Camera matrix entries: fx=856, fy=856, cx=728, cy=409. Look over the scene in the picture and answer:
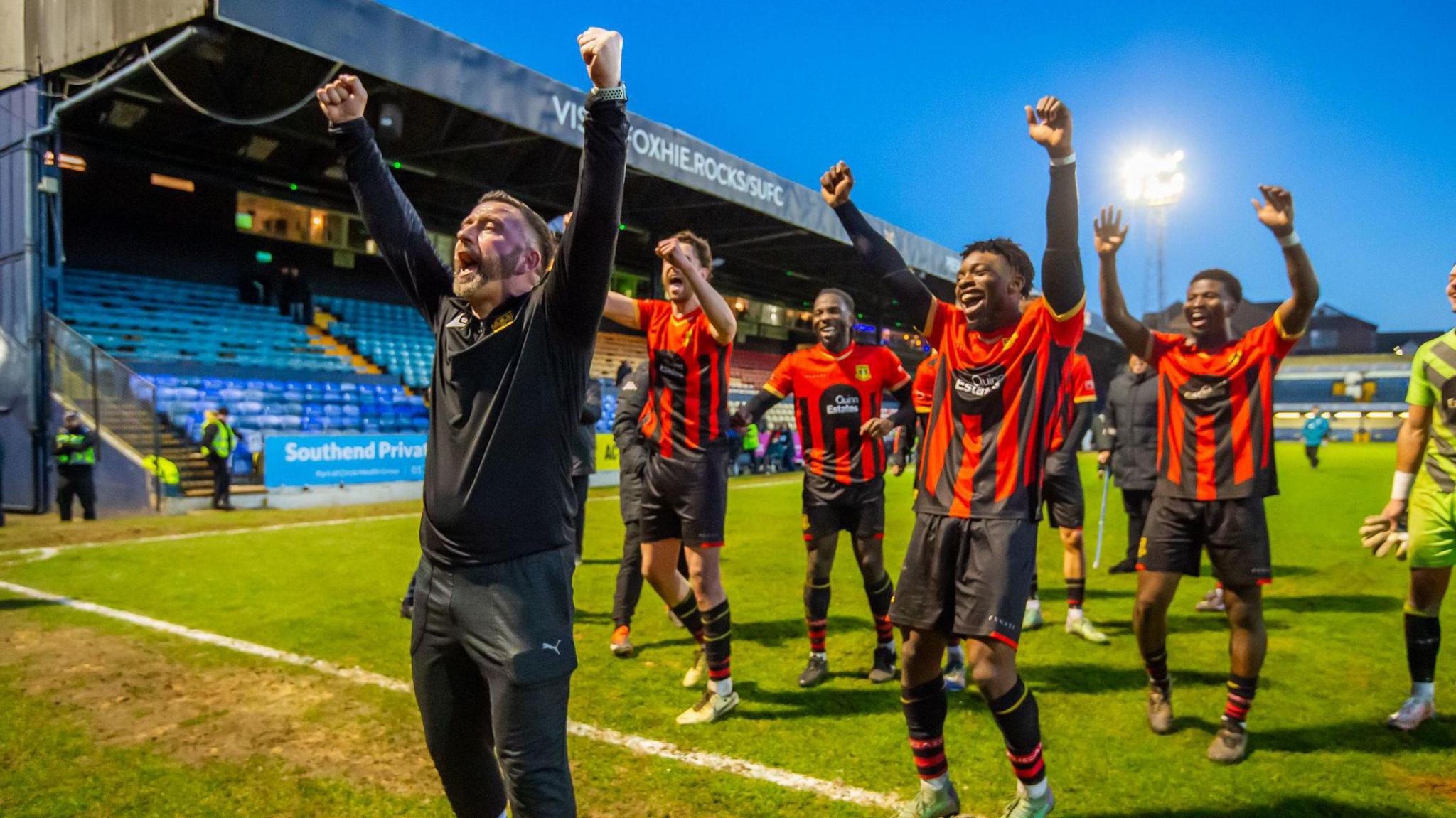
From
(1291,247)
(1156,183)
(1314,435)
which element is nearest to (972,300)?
(1291,247)

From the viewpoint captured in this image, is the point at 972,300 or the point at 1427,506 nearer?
the point at 972,300

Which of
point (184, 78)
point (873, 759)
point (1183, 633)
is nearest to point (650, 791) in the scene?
point (873, 759)

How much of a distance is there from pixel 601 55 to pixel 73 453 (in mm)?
13778

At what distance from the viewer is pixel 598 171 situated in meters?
2.14

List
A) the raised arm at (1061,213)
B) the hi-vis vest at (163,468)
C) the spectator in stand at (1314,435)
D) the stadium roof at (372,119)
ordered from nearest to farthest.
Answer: the raised arm at (1061,213), the stadium roof at (372,119), the hi-vis vest at (163,468), the spectator in stand at (1314,435)

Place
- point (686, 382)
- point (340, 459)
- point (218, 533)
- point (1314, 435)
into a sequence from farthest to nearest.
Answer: point (1314, 435), point (340, 459), point (218, 533), point (686, 382)

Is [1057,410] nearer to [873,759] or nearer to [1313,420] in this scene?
[873,759]

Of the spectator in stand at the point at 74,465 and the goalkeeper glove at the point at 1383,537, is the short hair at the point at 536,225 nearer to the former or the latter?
the goalkeeper glove at the point at 1383,537

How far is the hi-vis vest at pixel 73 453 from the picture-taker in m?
12.3

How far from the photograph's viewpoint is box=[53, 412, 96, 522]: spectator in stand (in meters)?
12.3

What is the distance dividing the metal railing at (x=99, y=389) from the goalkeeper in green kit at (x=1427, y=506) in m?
15.7

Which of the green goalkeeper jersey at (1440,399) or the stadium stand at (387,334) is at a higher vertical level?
the stadium stand at (387,334)

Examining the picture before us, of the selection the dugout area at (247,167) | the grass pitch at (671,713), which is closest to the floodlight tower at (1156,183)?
the dugout area at (247,167)

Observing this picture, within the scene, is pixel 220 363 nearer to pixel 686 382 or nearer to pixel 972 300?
pixel 686 382
